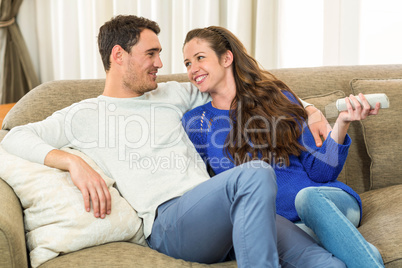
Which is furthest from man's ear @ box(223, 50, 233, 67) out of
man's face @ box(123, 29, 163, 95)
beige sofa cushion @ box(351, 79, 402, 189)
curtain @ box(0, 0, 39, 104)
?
curtain @ box(0, 0, 39, 104)

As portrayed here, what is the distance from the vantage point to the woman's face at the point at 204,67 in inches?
77.0

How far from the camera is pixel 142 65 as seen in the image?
195 cm

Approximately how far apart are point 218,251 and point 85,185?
48cm

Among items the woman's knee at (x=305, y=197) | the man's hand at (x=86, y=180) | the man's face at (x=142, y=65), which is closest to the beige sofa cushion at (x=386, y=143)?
the woman's knee at (x=305, y=197)

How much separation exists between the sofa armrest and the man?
21cm

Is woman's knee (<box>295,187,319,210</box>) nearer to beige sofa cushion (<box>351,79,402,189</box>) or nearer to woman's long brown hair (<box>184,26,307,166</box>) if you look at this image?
woman's long brown hair (<box>184,26,307,166</box>)

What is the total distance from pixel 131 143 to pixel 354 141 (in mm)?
1052

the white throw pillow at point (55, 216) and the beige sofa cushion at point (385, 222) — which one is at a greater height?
the white throw pillow at point (55, 216)

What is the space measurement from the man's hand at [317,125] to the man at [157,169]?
1.38 ft

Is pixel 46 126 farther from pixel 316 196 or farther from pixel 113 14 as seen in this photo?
pixel 113 14

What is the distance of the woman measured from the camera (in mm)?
1650

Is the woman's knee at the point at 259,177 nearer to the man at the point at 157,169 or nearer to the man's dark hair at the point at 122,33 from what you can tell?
the man at the point at 157,169

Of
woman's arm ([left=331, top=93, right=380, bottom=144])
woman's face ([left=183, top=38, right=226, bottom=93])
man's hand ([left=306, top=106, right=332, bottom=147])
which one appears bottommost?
man's hand ([left=306, top=106, right=332, bottom=147])

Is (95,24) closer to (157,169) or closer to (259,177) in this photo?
(157,169)
